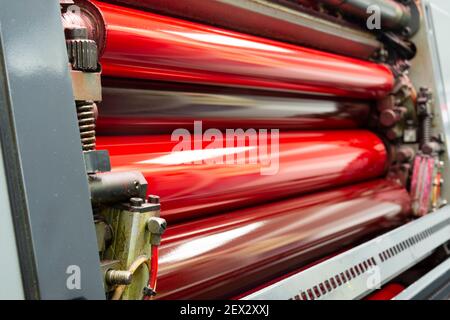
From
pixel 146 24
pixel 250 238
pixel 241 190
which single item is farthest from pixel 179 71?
pixel 250 238

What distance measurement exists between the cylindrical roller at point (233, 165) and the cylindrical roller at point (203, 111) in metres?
0.04

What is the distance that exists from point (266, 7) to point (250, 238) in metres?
0.78

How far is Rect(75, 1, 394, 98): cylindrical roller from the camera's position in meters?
1.02

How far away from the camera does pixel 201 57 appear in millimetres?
1201

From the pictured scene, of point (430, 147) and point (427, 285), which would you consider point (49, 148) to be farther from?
point (430, 147)

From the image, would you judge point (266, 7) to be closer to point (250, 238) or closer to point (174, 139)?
point (174, 139)

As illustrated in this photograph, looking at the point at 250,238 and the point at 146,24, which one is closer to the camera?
the point at 146,24

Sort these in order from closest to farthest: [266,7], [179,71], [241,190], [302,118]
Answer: [179,71] → [241,190] → [266,7] → [302,118]

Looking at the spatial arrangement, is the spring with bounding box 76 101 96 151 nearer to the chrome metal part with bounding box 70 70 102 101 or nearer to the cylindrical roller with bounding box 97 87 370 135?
the chrome metal part with bounding box 70 70 102 101

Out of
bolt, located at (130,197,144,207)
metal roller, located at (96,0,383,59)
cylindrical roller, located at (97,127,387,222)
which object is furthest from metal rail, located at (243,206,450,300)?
metal roller, located at (96,0,383,59)

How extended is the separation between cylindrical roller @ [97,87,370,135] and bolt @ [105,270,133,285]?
0.48 m

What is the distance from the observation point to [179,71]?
3.89ft

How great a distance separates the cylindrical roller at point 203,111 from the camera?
1141 millimetres

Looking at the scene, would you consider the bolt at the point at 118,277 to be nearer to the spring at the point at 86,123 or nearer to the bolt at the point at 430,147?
the spring at the point at 86,123
